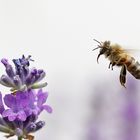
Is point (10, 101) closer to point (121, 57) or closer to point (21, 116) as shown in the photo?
point (21, 116)

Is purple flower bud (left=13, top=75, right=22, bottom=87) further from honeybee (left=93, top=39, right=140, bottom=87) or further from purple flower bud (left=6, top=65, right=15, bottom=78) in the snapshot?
honeybee (left=93, top=39, right=140, bottom=87)

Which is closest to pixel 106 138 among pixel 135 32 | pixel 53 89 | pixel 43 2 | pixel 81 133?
pixel 81 133

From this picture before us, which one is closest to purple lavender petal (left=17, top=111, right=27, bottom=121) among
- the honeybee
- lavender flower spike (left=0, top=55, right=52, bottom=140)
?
lavender flower spike (left=0, top=55, right=52, bottom=140)

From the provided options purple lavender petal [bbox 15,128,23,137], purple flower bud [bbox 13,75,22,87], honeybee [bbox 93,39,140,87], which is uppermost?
honeybee [bbox 93,39,140,87]

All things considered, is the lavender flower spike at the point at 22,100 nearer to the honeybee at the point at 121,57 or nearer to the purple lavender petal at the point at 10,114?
the purple lavender petal at the point at 10,114

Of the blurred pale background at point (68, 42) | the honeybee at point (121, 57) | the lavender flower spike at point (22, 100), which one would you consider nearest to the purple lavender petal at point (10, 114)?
the lavender flower spike at point (22, 100)

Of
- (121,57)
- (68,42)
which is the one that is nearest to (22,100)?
(121,57)

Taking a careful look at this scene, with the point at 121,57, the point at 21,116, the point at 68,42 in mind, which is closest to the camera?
the point at 21,116

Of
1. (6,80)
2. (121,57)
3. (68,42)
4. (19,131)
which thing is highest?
(68,42)
